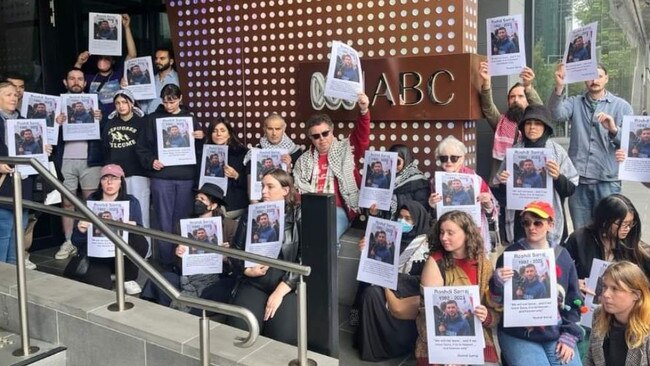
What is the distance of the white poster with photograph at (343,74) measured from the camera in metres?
4.34

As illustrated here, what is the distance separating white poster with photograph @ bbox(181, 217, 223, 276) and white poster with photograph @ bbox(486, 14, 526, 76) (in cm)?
235

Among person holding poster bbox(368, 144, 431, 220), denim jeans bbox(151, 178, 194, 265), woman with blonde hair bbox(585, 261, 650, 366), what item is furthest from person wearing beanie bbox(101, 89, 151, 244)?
woman with blonde hair bbox(585, 261, 650, 366)

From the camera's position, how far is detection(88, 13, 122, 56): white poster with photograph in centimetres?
562

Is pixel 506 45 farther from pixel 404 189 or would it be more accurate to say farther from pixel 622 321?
pixel 622 321

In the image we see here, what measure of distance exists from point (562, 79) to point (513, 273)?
1.81 metres

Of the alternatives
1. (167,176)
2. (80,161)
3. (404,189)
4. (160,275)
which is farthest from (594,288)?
(80,161)

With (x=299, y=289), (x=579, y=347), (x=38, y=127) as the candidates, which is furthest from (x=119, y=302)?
(x=579, y=347)

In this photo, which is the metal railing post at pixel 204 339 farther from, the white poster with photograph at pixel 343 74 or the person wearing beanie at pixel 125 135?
the person wearing beanie at pixel 125 135

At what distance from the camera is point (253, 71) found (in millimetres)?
5910

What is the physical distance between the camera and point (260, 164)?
4637 mm

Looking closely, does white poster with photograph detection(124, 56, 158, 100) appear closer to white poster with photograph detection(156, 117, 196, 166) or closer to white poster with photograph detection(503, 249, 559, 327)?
white poster with photograph detection(156, 117, 196, 166)

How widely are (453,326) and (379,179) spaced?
4.56ft

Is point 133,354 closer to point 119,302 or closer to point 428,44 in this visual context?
point 119,302

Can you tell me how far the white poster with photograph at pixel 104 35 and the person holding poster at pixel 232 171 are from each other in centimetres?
145
